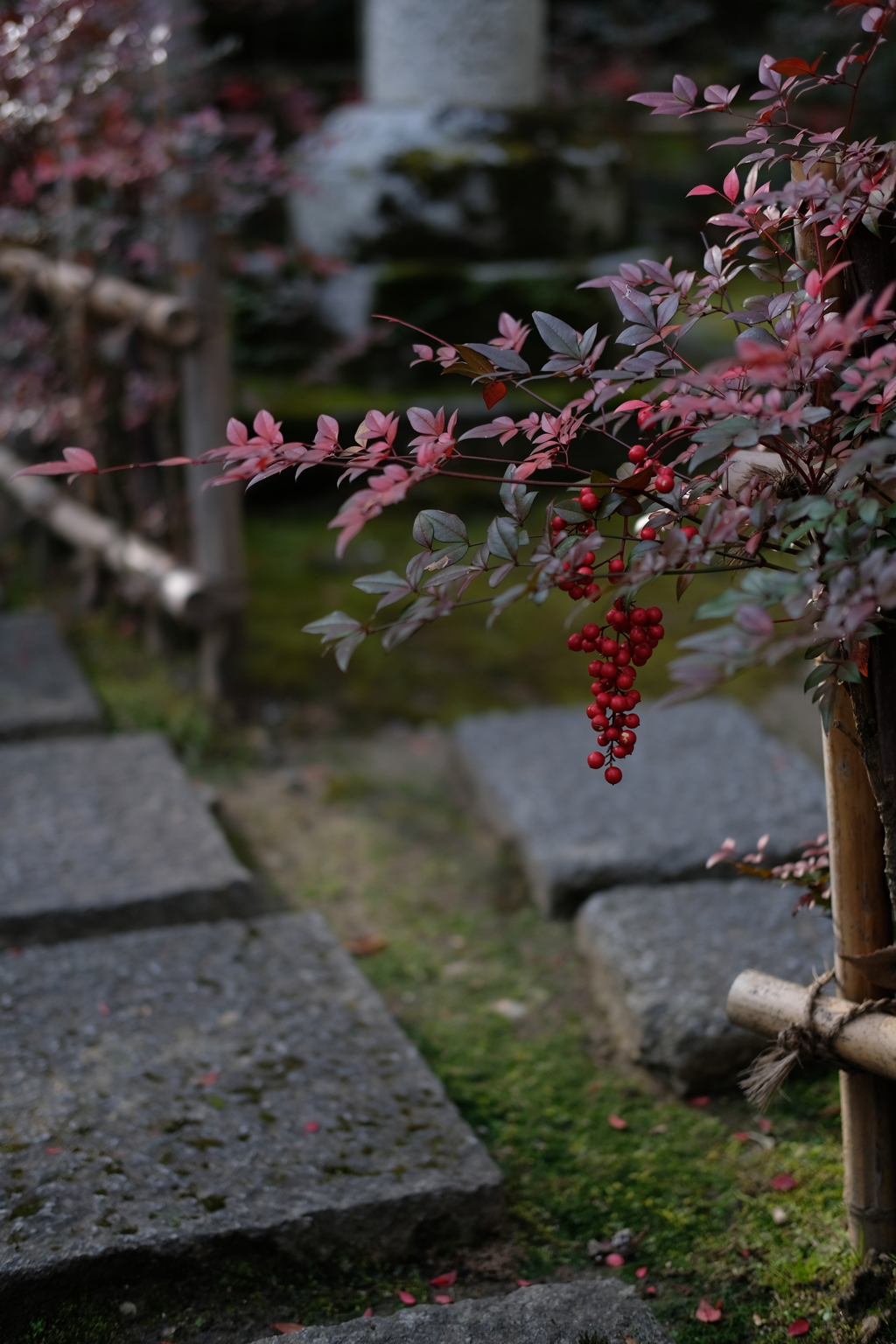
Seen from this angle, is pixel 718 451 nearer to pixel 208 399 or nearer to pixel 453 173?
pixel 208 399

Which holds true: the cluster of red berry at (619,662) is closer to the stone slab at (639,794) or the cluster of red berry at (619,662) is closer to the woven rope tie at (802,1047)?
the woven rope tie at (802,1047)

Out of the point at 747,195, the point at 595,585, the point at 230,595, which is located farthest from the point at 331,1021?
the point at 230,595

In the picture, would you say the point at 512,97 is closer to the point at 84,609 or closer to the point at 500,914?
the point at 84,609

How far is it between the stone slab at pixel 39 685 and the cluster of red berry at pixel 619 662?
2.10 metres

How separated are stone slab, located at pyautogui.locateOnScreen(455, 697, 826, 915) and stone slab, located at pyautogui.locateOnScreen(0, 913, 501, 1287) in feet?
1.97

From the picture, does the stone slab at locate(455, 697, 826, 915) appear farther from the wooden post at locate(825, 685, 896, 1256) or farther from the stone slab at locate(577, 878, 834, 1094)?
the wooden post at locate(825, 685, 896, 1256)

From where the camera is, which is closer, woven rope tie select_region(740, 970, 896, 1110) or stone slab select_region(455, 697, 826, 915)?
woven rope tie select_region(740, 970, 896, 1110)

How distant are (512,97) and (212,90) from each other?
1291 millimetres

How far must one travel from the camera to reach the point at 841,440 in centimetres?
108

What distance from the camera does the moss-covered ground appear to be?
4.53 feet

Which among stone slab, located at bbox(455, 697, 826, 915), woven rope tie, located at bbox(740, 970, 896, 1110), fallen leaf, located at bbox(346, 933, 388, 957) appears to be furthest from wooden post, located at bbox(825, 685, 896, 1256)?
fallen leaf, located at bbox(346, 933, 388, 957)

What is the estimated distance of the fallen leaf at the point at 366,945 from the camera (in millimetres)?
2275

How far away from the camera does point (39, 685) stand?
10.1 feet

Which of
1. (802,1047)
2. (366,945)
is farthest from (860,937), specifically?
(366,945)
